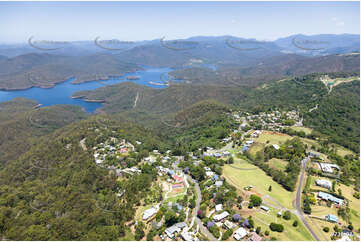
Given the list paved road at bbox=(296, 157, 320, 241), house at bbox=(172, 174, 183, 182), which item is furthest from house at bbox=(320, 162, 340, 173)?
house at bbox=(172, 174, 183, 182)

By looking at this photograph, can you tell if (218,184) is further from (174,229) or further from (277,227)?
(174,229)

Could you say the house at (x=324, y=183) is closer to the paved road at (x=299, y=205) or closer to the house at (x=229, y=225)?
the paved road at (x=299, y=205)

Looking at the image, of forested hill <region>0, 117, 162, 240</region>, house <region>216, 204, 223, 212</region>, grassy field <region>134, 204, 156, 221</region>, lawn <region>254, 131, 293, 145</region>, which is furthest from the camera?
lawn <region>254, 131, 293, 145</region>

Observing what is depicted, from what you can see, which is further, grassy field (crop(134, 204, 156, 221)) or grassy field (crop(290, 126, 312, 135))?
grassy field (crop(290, 126, 312, 135))

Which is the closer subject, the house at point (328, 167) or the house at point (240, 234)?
the house at point (240, 234)

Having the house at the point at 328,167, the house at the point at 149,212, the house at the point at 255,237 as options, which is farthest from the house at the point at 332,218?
the house at the point at 149,212

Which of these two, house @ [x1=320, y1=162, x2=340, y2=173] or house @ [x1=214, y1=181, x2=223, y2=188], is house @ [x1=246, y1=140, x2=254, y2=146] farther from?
house @ [x1=214, y1=181, x2=223, y2=188]

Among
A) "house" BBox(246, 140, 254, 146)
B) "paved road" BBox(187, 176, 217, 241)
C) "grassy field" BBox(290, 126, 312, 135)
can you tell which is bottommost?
"paved road" BBox(187, 176, 217, 241)
